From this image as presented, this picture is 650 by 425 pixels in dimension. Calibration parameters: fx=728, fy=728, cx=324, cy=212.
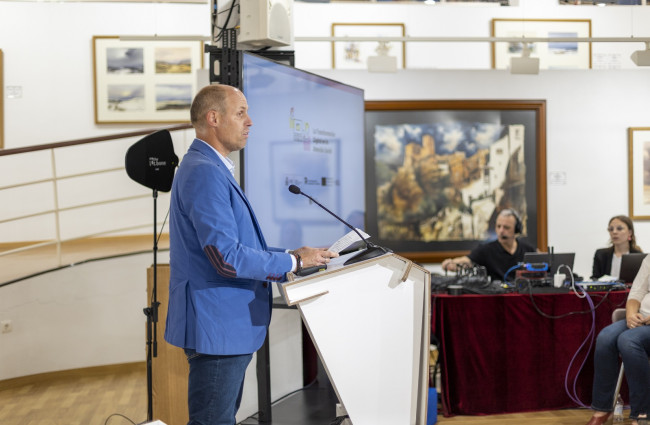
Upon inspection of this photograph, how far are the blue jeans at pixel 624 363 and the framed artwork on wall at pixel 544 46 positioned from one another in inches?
146

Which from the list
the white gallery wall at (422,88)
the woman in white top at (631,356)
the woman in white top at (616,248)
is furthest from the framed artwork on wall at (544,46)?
the woman in white top at (631,356)

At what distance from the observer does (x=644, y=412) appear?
388cm

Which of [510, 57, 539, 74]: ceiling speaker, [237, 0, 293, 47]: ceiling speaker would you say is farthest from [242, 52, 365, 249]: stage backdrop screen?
[510, 57, 539, 74]: ceiling speaker

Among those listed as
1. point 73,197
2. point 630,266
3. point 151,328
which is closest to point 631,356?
point 630,266

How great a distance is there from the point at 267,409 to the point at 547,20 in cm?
521

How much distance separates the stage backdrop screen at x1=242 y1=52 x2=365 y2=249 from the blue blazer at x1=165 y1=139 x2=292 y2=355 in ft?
3.38

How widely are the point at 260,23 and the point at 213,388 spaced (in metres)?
1.85

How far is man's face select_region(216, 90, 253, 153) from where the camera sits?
244 centimetres

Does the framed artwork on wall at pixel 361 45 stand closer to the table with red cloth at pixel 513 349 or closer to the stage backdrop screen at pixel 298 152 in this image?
the stage backdrop screen at pixel 298 152

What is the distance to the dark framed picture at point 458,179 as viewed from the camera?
6.92 meters

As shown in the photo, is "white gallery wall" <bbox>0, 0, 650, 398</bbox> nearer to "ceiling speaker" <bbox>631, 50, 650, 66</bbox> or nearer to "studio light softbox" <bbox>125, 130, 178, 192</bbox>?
"ceiling speaker" <bbox>631, 50, 650, 66</bbox>

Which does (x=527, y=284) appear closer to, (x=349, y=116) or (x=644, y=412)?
(x=644, y=412)

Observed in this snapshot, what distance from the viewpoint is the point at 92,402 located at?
15.6ft

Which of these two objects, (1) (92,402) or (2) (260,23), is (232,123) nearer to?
(2) (260,23)
